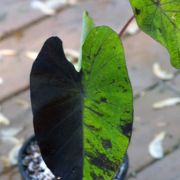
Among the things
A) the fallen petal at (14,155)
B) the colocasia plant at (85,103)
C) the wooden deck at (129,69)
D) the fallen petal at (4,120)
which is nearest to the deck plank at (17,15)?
the wooden deck at (129,69)

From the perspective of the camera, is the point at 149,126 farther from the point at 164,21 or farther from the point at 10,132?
the point at 164,21

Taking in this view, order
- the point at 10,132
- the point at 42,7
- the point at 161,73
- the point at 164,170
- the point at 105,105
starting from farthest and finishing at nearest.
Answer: the point at 42,7, the point at 161,73, the point at 10,132, the point at 164,170, the point at 105,105

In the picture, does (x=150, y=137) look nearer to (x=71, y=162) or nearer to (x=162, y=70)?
(x=162, y=70)

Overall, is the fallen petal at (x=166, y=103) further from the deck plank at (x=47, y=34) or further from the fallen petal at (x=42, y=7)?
the fallen petal at (x=42, y=7)

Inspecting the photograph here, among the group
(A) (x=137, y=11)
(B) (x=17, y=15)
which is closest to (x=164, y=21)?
(A) (x=137, y=11)

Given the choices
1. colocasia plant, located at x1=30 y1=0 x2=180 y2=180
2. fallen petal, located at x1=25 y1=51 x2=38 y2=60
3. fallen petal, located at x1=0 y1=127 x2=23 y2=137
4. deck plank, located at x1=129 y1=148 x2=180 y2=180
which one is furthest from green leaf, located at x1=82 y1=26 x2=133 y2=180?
fallen petal, located at x1=25 y1=51 x2=38 y2=60

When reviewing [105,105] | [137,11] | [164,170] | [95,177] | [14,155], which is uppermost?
[137,11]

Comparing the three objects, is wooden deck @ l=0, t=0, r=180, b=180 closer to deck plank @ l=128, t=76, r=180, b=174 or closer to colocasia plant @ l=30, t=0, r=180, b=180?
deck plank @ l=128, t=76, r=180, b=174

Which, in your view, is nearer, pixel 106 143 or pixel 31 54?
pixel 106 143

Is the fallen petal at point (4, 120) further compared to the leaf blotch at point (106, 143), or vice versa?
the fallen petal at point (4, 120)
